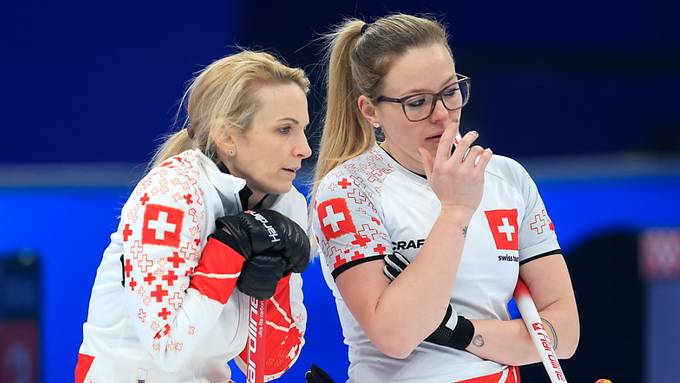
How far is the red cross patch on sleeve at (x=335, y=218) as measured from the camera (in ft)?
7.85

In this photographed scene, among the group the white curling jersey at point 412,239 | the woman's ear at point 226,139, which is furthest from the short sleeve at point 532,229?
the woman's ear at point 226,139

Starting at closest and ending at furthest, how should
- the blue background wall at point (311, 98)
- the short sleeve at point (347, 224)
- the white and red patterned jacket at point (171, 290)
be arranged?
the white and red patterned jacket at point (171, 290), the short sleeve at point (347, 224), the blue background wall at point (311, 98)

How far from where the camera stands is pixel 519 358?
95.2 inches

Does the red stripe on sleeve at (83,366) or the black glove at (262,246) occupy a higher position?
the black glove at (262,246)

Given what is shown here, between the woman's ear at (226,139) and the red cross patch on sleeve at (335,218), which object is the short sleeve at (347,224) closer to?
the red cross patch on sleeve at (335,218)

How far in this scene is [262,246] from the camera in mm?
2135


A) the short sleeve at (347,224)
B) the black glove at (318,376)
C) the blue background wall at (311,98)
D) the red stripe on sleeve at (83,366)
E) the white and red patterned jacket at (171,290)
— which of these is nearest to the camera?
the white and red patterned jacket at (171,290)

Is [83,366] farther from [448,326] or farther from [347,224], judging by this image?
[448,326]

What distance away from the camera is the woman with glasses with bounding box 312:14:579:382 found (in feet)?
7.42

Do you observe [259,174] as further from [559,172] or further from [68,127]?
[68,127]

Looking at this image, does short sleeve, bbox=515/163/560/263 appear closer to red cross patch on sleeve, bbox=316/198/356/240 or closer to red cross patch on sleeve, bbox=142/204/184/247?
red cross patch on sleeve, bbox=316/198/356/240

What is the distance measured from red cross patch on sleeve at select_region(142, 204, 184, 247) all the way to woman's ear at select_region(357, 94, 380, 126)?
0.54 m

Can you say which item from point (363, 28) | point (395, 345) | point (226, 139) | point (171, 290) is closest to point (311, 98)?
point (363, 28)

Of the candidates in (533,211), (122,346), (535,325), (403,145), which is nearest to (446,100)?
(403,145)
